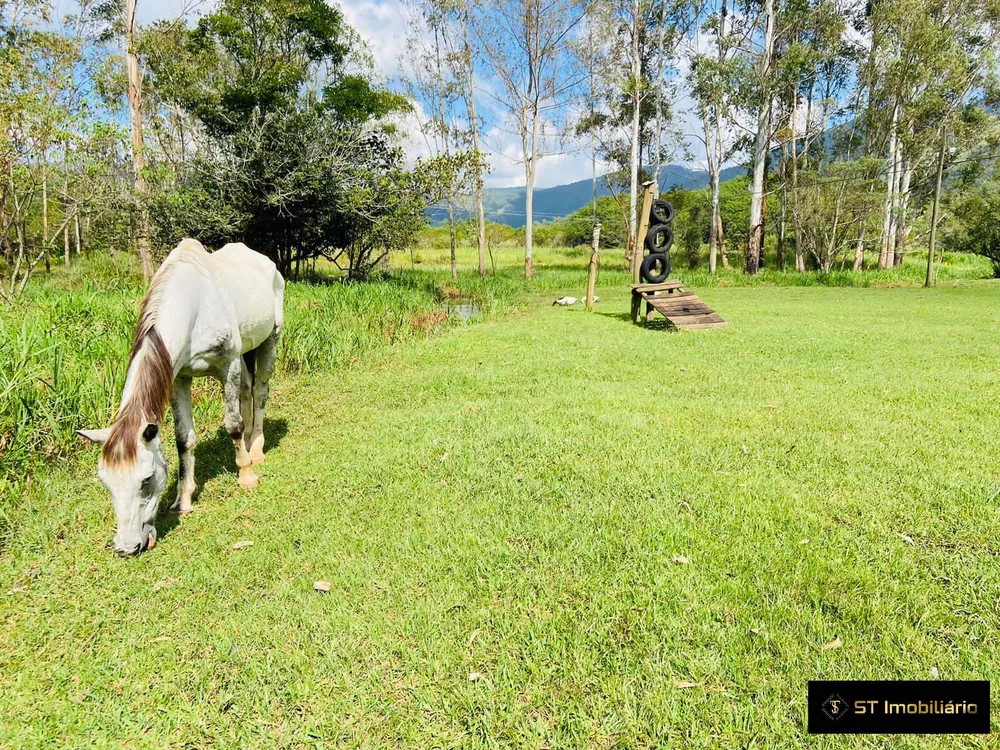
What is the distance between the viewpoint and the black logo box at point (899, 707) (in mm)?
1769

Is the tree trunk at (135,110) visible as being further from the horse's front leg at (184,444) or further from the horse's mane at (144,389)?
the horse's mane at (144,389)

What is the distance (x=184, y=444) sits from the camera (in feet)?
10.7

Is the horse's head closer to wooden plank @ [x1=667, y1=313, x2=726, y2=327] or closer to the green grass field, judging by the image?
the green grass field

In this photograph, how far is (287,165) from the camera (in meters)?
13.5

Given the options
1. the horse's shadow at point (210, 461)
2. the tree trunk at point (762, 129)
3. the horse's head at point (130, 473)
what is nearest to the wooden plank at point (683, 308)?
the horse's shadow at point (210, 461)

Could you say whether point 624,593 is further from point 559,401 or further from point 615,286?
point 615,286

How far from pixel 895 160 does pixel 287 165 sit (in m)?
23.2

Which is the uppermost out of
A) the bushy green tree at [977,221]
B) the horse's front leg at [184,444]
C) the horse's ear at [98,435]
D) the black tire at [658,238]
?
the bushy green tree at [977,221]

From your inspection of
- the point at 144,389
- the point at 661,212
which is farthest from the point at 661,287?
the point at 144,389

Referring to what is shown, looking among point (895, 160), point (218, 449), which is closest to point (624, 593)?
point (218, 449)

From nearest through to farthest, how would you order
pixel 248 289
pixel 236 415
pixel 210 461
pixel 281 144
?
pixel 236 415 → pixel 248 289 → pixel 210 461 → pixel 281 144

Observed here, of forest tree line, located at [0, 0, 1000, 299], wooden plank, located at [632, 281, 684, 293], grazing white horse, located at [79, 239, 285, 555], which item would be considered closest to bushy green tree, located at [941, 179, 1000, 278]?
forest tree line, located at [0, 0, 1000, 299]

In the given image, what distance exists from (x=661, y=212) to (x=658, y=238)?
1.65 ft

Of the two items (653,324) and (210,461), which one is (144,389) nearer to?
(210,461)
